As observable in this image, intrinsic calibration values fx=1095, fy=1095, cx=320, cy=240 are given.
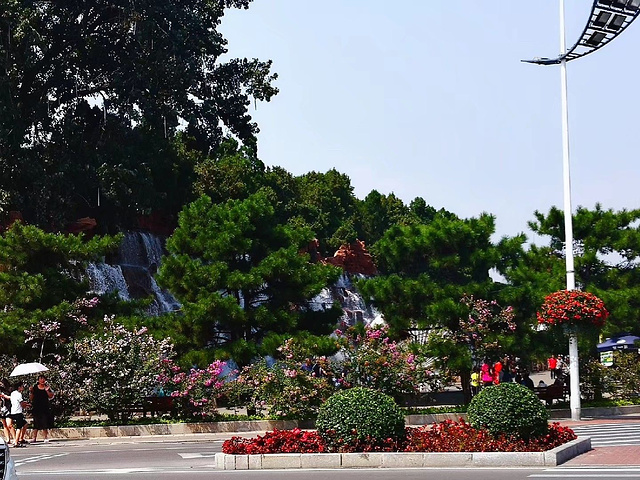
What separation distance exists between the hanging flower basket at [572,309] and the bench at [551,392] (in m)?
6.51

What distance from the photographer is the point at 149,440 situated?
27828 mm

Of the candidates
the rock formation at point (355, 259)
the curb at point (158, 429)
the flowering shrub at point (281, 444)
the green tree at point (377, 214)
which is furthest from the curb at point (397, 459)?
the green tree at point (377, 214)

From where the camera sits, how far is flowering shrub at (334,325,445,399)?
2992 centimetres

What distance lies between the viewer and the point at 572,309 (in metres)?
27.8

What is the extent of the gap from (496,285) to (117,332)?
11514 millimetres

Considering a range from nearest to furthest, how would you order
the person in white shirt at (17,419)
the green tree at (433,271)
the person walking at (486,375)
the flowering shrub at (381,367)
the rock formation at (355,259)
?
the person in white shirt at (17,419) < the flowering shrub at (381,367) < the person walking at (486,375) < the green tree at (433,271) < the rock formation at (355,259)

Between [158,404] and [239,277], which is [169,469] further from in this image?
[239,277]

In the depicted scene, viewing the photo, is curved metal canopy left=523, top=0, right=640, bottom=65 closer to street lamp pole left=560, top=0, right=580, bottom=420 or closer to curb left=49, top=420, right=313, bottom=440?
street lamp pole left=560, top=0, right=580, bottom=420

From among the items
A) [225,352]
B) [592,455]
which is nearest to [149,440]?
[225,352]

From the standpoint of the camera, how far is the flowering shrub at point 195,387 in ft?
98.6

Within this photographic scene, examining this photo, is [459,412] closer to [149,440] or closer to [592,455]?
[149,440]

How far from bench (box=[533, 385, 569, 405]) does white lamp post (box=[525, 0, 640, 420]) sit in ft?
16.6

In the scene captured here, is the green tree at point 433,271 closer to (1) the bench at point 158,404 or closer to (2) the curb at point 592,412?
(2) the curb at point 592,412

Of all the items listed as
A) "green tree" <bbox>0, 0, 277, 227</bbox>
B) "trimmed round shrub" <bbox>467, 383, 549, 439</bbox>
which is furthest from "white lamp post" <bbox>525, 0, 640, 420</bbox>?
"green tree" <bbox>0, 0, 277, 227</bbox>
